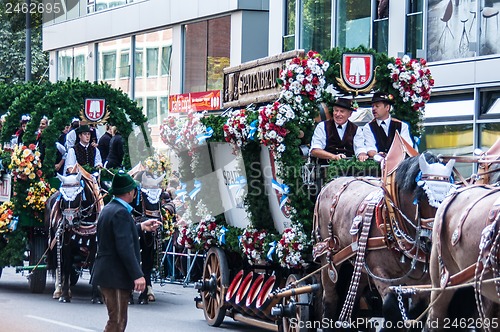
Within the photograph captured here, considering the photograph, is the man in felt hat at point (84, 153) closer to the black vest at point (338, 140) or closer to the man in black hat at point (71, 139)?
the man in black hat at point (71, 139)

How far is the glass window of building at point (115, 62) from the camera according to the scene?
34.6 metres

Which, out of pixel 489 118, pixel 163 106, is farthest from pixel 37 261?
pixel 163 106


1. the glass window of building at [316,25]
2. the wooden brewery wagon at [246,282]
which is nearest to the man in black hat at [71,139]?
the wooden brewery wagon at [246,282]

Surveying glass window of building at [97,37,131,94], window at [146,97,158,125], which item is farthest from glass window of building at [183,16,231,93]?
glass window of building at [97,37,131,94]

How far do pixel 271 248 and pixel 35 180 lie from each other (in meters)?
6.49

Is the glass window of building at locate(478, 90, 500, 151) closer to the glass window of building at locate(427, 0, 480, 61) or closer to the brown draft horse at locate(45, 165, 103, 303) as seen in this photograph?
the glass window of building at locate(427, 0, 480, 61)

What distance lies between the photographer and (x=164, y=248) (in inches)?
793

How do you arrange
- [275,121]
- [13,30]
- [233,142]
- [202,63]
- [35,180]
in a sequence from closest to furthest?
[275,121], [233,142], [35,180], [202,63], [13,30]

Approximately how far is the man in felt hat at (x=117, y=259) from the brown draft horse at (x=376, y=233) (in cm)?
207

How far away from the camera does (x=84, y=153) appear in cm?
1736

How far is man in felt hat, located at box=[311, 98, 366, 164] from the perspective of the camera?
11.1 m

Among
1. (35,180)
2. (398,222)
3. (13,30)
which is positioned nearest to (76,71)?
(13,30)

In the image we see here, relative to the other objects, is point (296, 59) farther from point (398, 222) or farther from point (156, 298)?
point (156, 298)

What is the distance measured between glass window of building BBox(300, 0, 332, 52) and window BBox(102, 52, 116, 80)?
1176 cm
